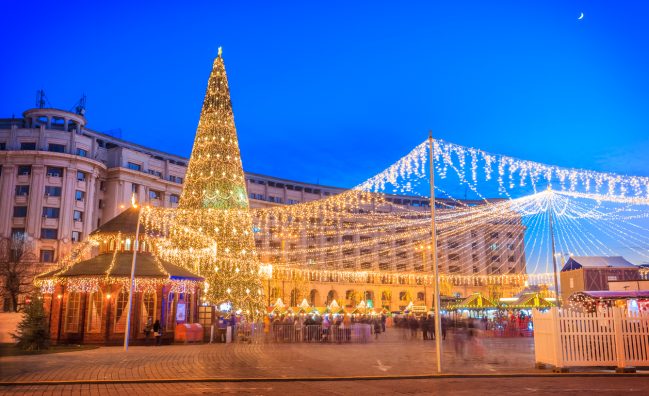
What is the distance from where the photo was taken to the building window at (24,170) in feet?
206

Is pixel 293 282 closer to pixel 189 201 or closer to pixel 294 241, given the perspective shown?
pixel 294 241

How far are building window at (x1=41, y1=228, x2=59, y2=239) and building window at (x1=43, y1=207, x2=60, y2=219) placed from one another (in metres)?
1.47

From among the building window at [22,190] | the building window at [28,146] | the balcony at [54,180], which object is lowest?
the building window at [22,190]

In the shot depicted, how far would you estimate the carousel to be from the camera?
28.3 metres

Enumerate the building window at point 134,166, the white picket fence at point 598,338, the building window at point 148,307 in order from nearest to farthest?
the white picket fence at point 598,338 < the building window at point 148,307 < the building window at point 134,166

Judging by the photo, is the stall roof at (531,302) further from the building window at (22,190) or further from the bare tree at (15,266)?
the building window at (22,190)

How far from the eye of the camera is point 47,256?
202 feet

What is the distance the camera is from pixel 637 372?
16.8 metres

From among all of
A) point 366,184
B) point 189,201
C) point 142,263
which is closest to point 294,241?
point 189,201

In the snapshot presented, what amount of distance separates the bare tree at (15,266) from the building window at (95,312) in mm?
24499

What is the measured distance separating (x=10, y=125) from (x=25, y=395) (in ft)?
209

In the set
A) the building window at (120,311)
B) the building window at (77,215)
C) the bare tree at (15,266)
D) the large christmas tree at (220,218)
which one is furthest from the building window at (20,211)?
the building window at (120,311)

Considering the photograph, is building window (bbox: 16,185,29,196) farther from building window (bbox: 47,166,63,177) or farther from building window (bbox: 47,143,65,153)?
building window (bbox: 47,143,65,153)

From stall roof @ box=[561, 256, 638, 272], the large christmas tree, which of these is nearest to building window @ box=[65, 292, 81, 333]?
the large christmas tree
